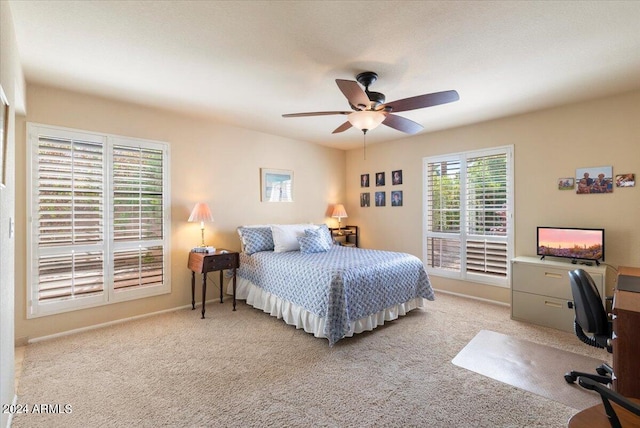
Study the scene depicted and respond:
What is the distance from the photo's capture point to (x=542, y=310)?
10.9ft

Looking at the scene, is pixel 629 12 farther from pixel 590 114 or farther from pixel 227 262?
pixel 227 262

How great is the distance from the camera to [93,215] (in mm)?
3242

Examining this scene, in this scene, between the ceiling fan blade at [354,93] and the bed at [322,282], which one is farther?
the bed at [322,282]

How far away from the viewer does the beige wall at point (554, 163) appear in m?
3.16

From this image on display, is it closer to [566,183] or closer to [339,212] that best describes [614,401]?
[566,183]

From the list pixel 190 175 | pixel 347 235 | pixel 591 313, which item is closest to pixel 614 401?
pixel 591 313

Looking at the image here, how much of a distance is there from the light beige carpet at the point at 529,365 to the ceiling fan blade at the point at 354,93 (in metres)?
2.32

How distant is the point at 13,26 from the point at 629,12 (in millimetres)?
3928

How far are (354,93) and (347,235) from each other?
12.4 ft

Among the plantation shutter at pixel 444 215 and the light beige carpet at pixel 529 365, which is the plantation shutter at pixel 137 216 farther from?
the plantation shutter at pixel 444 215

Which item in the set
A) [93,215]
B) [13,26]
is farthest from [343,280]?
[13,26]

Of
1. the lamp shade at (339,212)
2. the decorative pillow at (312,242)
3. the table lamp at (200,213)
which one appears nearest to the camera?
the table lamp at (200,213)

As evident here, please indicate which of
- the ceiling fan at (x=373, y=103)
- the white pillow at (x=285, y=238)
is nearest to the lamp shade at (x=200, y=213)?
the white pillow at (x=285, y=238)

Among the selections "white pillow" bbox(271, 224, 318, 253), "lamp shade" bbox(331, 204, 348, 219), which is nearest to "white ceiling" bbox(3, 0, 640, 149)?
"white pillow" bbox(271, 224, 318, 253)
